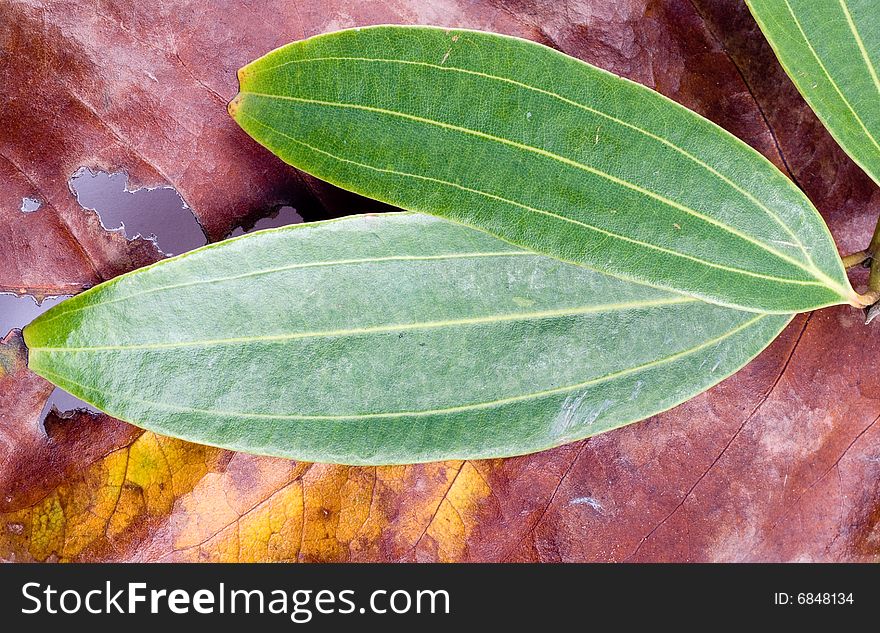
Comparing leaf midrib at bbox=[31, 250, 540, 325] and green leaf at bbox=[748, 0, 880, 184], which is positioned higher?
green leaf at bbox=[748, 0, 880, 184]

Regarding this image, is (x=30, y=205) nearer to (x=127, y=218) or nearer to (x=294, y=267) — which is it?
(x=127, y=218)

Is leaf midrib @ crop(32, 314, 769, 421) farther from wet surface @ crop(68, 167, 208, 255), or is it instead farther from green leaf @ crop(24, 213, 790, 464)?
wet surface @ crop(68, 167, 208, 255)

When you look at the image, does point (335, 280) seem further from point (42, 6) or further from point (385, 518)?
point (42, 6)

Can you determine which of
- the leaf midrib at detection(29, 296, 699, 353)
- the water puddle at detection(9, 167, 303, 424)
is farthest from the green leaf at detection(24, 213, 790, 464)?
the water puddle at detection(9, 167, 303, 424)

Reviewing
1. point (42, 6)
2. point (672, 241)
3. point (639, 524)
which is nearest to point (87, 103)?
point (42, 6)

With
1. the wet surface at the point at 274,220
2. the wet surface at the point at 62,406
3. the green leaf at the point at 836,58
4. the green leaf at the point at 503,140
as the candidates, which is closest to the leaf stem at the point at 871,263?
the green leaf at the point at 836,58
